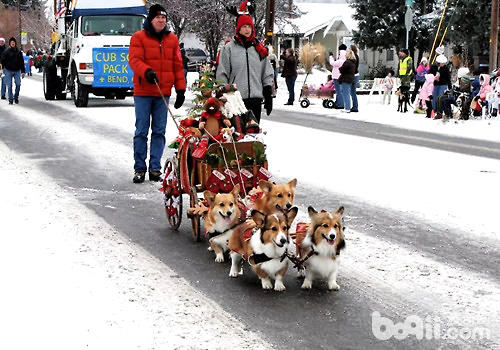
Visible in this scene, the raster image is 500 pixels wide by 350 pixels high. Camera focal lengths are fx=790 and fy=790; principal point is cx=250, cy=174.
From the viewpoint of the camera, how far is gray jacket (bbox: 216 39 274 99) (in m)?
8.80

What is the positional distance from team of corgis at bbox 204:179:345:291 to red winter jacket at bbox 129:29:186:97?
3.75 metres

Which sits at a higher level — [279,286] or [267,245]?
[267,245]

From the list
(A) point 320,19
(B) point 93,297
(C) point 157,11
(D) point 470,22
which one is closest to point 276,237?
(B) point 93,297

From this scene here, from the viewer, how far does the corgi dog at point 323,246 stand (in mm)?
5406

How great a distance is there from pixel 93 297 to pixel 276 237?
4.31ft

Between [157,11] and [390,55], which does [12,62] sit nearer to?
[157,11]

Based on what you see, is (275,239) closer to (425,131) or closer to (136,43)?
(136,43)

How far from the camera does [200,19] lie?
165ft

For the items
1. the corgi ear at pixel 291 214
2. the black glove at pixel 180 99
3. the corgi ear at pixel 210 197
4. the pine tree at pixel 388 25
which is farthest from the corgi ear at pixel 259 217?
the pine tree at pixel 388 25

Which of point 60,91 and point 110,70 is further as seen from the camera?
point 60,91

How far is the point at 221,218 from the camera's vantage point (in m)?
6.15

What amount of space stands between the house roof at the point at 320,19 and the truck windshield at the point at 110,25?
38699mm

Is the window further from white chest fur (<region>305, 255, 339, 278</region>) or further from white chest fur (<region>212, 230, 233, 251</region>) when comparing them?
white chest fur (<region>305, 255, 339, 278</region>)

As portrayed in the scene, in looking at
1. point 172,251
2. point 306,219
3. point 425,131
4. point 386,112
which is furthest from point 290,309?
point 386,112
